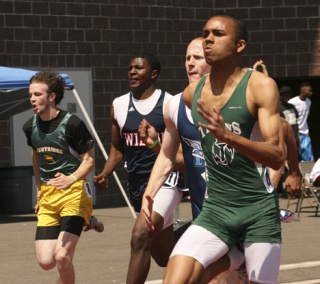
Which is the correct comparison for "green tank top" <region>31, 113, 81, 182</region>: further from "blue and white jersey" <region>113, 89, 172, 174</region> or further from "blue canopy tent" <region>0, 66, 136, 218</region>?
"blue canopy tent" <region>0, 66, 136, 218</region>

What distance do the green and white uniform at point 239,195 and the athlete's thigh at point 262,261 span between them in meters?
0.04

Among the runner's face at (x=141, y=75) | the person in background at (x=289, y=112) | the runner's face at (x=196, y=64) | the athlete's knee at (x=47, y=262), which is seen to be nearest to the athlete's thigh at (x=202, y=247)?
the runner's face at (x=196, y=64)

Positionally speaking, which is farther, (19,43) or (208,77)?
(19,43)

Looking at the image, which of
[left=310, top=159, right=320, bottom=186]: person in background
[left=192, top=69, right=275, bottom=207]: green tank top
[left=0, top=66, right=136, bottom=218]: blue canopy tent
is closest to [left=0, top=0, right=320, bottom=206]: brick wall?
[left=0, top=66, right=136, bottom=218]: blue canopy tent

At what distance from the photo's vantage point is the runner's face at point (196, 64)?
734 centimetres

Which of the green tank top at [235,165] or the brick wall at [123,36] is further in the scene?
the brick wall at [123,36]

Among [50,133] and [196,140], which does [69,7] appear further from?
[196,140]

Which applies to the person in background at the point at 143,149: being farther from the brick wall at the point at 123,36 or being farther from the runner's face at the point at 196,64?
the brick wall at the point at 123,36

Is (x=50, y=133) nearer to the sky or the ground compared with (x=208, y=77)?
nearer to the ground

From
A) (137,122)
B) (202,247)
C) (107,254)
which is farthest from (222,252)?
(107,254)

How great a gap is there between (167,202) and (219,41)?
2.70 metres

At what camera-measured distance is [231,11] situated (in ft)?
71.5

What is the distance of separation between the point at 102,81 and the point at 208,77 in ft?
47.5

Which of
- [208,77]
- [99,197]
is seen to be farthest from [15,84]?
[208,77]
